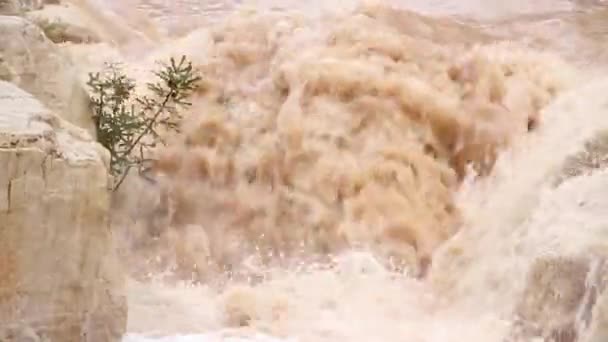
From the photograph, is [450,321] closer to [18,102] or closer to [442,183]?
[442,183]

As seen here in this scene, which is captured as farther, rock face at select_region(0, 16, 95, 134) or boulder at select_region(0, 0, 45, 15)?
boulder at select_region(0, 0, 45, 15)

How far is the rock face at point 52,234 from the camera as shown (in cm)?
311

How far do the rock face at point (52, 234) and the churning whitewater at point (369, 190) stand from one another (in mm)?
317

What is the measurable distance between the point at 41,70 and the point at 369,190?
5.55 ft

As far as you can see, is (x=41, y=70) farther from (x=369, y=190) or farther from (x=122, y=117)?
(x=369, y=190)

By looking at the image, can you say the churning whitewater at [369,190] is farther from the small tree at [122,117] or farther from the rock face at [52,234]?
the small tree at [122,117]

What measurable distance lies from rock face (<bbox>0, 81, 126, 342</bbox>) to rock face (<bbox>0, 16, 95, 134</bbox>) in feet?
2.35

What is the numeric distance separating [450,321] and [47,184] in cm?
180

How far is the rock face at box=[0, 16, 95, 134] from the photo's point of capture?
4051mm

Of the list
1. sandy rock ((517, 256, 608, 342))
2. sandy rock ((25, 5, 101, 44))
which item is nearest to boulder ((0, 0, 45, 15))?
sandy rock ((25, 5, 101, 44))

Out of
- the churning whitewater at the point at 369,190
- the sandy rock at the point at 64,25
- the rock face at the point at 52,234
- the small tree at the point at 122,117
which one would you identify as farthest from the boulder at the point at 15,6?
the rock face at the point at 52,234

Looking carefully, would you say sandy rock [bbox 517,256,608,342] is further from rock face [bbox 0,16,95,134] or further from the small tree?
rock face [bbox 0,16,95,134]

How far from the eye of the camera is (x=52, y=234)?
10.4ft

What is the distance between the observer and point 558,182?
457 cm
